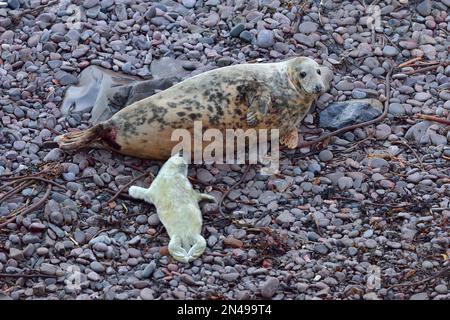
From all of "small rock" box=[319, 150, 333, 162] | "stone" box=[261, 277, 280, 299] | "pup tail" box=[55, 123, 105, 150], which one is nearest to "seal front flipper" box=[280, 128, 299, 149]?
"small rock" box=[319, 150, 333, 162]

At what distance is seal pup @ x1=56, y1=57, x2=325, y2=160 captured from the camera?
692 centimetres

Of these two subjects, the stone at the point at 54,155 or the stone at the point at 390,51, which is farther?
the stone at the point at 390,51

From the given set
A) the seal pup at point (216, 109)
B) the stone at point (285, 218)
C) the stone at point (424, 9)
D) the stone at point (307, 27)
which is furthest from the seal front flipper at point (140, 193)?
the stone at point (424, 9)

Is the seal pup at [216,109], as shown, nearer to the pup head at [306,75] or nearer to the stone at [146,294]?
the pup head at [306,75]

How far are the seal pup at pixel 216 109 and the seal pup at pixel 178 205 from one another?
275 mm

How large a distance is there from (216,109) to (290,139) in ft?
1.67

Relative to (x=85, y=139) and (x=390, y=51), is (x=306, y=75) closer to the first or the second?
(x=390, y=51)

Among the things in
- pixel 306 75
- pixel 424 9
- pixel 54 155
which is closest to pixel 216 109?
pixel 306 75

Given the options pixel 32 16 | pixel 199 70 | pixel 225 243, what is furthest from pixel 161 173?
pixel 32 16

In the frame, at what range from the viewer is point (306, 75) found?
7184 mm

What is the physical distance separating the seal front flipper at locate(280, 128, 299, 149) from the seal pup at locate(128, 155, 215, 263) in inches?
28.6

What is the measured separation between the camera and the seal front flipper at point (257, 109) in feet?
23.0

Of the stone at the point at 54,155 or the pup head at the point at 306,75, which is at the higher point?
the pup head at the point at 306,75

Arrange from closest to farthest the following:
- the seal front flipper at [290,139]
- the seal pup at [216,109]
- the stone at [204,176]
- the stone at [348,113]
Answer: the stone at [204,176]
the seal pup at [216,109]
the seal front flipper at [290,139]
the stone at [348,113]
